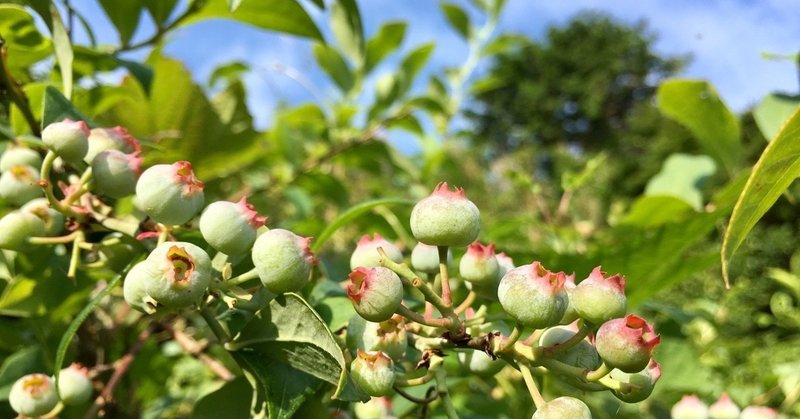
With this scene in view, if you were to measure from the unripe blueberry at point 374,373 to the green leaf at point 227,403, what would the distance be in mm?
158

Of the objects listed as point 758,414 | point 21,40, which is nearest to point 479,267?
point 758,414

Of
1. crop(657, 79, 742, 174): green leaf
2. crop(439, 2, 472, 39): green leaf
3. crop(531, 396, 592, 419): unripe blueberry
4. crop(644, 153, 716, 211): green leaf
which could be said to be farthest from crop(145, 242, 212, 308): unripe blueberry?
crop(439, 2, 472, 39): green leaf

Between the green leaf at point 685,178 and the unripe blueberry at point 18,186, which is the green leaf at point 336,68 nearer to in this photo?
the green leaf at point 685,178

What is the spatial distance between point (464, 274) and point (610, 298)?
126mm

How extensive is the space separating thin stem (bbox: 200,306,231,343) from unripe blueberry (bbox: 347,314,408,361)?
0.10 meters

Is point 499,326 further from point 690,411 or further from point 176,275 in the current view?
point 690,411

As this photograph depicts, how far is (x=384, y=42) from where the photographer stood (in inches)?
72.0

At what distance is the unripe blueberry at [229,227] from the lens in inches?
19.6

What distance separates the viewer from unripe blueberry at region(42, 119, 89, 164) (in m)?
0.57

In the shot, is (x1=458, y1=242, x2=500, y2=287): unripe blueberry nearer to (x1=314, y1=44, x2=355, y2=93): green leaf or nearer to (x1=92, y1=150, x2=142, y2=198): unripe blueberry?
(x1=92, y1=150, x2=142, y2=198): unripe blueberry

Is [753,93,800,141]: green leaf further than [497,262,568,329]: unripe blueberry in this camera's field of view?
Yes

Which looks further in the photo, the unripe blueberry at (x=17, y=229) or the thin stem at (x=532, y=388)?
the unripe blueberry at (x=17, y=229)

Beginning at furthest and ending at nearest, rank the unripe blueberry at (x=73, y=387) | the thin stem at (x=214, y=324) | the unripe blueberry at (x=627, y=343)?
1. the unripe blueberry at (x=73, y=387)
2. the thin stem at (x=214, y=324)
3. the unripe blueberry at (x=627, y=343)

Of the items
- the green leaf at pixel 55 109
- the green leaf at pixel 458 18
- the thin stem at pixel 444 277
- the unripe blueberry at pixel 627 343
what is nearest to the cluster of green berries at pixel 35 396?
the green leaf at pixel 55 109
